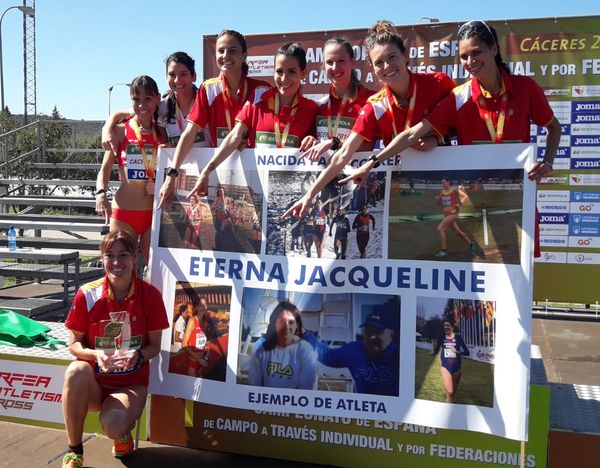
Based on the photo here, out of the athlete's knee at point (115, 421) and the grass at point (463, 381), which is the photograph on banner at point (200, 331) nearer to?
the athlete's knee at point (115, 421)

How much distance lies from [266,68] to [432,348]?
16.1 ft

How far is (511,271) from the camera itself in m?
2.62

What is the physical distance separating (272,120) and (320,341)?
1192 millimetres

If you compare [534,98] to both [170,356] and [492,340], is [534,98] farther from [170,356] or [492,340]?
[170,356]

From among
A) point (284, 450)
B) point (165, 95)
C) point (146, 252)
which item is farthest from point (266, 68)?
point (284, 450)

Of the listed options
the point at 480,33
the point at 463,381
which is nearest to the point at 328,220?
the point at 463,381

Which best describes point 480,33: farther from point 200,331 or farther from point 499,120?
point 200,331

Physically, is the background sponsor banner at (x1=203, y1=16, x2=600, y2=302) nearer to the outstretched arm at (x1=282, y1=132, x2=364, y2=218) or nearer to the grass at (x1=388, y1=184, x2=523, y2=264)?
the outstretched arm at (x1=282, y1=132, x2=364, y2=218)

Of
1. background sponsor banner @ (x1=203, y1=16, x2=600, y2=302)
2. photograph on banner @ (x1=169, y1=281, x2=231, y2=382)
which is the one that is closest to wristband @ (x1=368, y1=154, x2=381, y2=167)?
photograph on banner @ (x1=169, y1=281, x2=231, y2=382)

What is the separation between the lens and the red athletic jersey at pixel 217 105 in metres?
3.34

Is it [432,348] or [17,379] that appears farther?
[17,379]

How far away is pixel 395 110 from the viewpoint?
2859mm

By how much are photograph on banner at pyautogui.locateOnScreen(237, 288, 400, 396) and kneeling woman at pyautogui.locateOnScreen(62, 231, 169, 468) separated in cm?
51

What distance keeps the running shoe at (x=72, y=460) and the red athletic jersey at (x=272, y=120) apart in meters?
1.85
